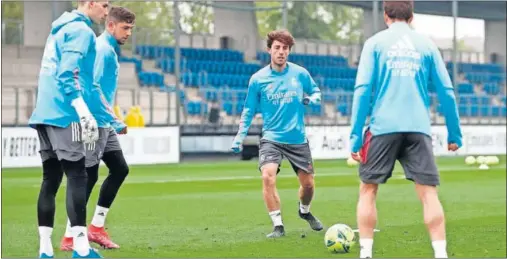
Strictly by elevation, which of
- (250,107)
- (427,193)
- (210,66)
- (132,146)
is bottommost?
(132,146)

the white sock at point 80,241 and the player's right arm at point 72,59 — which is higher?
the player's right arm at point 72,59

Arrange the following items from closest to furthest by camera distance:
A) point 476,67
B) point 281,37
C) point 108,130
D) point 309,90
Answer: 1. point 108,130
2. point 281,37
3. point 309,90
4. point 476,67

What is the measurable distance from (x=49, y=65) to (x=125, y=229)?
128 inches

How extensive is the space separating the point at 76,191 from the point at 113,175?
1.30 metres

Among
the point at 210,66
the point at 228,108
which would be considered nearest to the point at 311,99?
the point at 228,108

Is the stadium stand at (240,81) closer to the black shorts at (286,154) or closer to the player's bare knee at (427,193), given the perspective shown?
the black shorts at (286,154)

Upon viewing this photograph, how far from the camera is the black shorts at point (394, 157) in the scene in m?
7.17

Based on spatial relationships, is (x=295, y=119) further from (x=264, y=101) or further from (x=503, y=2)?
(x=503, y=2)

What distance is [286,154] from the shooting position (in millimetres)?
10641

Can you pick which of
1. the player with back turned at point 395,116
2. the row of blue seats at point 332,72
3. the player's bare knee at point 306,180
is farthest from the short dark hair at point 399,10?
the row of blue seats at point 332,72

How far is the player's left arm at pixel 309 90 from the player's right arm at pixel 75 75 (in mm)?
3030

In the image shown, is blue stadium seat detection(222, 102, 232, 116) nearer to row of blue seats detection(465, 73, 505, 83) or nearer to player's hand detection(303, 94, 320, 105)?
row of blue seats detection(465, 73, 505, 83)

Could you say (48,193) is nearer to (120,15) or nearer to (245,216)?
(120,15)

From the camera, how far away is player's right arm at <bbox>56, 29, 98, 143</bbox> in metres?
7.82
